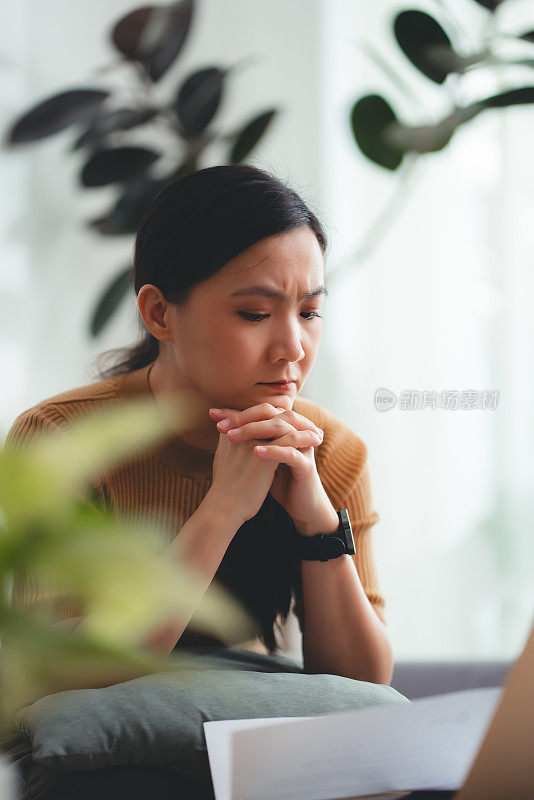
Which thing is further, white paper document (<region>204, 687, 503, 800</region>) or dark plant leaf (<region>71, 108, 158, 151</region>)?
dark plant leaf (<region>71, 108, 158, 151</region>)

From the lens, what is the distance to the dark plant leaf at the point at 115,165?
1.41 meters

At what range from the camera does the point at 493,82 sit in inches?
62.3

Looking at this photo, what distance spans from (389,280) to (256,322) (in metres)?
1.04

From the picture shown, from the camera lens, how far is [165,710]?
53 cm

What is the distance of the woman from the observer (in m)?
0.72

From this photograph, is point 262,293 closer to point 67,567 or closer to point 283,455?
point 283,455

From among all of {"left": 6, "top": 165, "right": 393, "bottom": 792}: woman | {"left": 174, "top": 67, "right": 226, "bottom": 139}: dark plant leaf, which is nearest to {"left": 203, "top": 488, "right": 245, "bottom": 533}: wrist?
{"left": 6, "top": 165, "right": 393, "bottom": 792}: woman

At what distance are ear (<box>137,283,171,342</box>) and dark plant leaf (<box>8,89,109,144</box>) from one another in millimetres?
779

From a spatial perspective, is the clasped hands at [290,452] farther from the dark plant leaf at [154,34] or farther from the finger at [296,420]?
the dark plant leaf at [154,34]

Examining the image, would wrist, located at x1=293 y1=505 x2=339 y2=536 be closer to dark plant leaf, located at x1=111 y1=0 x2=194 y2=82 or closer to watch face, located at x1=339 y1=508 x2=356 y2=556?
watch face, located at x1=339 y1=508 x2=356 y2=556

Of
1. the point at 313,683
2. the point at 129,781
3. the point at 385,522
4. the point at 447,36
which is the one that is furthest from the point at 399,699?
the point at 385,522

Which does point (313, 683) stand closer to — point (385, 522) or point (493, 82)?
point (385, 522)

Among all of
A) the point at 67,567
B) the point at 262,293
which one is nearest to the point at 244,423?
the point at 262,293

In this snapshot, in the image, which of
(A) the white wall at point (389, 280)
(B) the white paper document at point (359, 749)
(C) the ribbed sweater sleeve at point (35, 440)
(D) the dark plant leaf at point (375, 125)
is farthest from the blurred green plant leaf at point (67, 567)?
(A) the white wall at point (389, 280)
